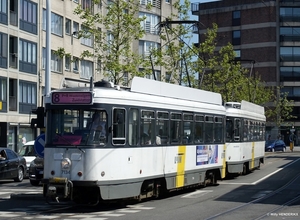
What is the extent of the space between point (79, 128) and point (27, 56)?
33441 mm

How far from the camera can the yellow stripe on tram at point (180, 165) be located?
19578 millimetres

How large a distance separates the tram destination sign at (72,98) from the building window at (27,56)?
31.9m

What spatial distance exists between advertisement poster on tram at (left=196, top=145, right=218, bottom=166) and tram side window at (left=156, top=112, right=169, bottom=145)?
284 cm

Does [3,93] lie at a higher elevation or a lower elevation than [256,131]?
higher

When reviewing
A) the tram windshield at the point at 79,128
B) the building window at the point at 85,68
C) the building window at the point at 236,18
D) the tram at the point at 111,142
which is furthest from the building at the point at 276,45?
the tram windshield at the point at 79,128

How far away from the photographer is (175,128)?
19.5 m

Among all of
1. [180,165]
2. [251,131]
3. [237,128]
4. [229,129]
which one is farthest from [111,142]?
[251,131]

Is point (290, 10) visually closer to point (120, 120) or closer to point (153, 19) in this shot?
point (153, 19)

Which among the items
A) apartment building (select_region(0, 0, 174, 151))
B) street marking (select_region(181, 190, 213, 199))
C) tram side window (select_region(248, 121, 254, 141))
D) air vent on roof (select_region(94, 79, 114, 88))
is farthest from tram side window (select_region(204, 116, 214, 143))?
apartment building (select_region(0, 0, 174, 151))

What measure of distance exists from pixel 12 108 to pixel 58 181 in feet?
106

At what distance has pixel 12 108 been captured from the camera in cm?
4666

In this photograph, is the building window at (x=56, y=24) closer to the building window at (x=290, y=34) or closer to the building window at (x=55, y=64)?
the building window at (x=55, y=64)

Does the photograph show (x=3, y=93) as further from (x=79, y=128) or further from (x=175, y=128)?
(x=79, y=128)

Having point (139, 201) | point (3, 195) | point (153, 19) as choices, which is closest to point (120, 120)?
point (139, 201)
